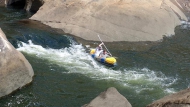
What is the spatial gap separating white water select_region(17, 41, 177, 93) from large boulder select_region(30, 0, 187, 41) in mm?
2442

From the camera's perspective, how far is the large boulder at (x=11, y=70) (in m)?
9.38

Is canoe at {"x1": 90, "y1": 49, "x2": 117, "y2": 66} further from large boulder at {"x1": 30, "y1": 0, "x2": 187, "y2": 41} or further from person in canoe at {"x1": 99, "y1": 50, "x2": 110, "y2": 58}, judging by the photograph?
large boulder at {"x1": 30, "y1": 0, "x2": 187, "y2": 41}

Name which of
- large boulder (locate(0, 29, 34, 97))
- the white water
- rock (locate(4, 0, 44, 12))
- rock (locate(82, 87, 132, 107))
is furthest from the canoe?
rock (locate(4, 0, 44, 12))

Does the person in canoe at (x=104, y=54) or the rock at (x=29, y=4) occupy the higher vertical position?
the person in canoe at (x=104, y=54)

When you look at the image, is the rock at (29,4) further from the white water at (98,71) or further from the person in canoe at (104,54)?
the person in canoe at (104,54)

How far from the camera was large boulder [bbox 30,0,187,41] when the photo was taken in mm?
16109

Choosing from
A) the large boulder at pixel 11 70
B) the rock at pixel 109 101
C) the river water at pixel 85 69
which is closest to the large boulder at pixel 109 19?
the river water at pixel 85 69

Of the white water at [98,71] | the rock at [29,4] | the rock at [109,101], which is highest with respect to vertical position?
the rock at [109,101]

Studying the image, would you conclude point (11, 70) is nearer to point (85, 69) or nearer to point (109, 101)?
point (85, 69)

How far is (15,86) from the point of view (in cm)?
973

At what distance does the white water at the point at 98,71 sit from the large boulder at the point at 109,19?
2442mm

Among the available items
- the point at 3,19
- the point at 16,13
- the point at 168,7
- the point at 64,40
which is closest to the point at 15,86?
the point at 64,40

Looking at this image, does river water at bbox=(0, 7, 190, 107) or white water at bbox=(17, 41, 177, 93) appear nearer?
river water at bbox=(0, 7, 190, 107)

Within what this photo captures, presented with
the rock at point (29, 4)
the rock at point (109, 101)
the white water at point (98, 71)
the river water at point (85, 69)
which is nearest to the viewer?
the rock at point (109, 101)
